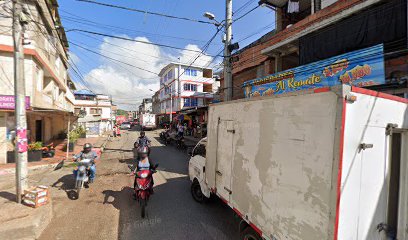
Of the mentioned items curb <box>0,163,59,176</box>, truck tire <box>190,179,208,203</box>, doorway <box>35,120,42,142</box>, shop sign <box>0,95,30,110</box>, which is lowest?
curb <box>0,163,59,176</box>

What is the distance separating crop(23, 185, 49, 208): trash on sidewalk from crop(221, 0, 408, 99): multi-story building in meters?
9.75

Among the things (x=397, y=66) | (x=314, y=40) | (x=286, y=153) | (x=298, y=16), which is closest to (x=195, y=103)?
(x=298, y=16)

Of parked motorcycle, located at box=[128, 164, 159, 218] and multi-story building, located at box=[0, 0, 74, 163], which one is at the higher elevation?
multi-story building, located at box=[0, 0, 74, 163]

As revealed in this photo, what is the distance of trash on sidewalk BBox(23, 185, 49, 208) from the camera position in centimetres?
483

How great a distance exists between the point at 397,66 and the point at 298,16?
7.72 m

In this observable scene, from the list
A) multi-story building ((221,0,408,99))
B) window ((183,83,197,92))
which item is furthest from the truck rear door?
window ((183,83,197,92))

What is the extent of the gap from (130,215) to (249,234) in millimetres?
3048

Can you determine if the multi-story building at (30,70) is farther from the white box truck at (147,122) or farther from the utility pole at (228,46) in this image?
the white box truck at (147,122)

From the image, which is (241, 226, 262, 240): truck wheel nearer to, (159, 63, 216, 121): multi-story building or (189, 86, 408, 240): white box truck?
(189, 86, 408, 240): white box truck

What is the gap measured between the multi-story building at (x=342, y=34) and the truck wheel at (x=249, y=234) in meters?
5.80

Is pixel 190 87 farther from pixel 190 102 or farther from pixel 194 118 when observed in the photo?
pixel 194 118

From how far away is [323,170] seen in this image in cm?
208

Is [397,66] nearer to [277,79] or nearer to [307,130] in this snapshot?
[277,79]

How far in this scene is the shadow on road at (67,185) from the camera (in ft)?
19.6
